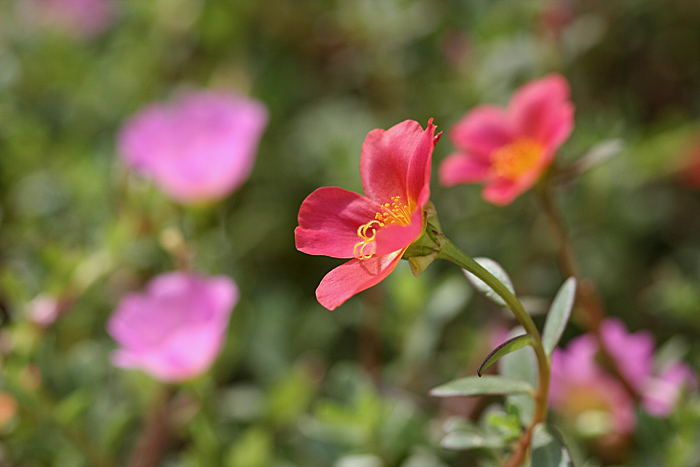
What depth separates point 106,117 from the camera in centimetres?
161

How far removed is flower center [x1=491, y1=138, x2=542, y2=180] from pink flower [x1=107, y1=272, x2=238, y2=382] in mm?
436

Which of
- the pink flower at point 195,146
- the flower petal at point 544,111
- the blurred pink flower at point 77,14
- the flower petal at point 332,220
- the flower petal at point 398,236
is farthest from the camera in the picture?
the blurred pink flower at point 77,14

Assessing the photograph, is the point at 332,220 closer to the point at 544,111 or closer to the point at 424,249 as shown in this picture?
the point at 424,249

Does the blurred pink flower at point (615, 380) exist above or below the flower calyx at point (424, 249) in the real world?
below

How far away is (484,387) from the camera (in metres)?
0.58

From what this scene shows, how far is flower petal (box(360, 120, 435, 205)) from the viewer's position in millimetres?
554

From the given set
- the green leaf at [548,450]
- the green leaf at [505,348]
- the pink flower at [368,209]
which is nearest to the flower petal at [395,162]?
the pink flower at [368,209]

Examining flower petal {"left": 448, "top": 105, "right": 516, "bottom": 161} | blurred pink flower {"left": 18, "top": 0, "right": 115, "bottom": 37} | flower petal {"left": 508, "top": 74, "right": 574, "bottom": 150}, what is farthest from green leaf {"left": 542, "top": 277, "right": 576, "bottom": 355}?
blurred pink flower {"left": 18, "top": 0, "right": 115, "bottom": 37}

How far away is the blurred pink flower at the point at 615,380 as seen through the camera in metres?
0.86

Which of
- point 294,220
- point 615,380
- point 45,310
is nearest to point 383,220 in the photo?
point 615,380

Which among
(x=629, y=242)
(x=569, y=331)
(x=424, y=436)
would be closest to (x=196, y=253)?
(x=424, y=436)

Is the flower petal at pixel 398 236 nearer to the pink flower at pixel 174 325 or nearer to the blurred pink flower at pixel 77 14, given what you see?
the pink flower at pixel 174 325

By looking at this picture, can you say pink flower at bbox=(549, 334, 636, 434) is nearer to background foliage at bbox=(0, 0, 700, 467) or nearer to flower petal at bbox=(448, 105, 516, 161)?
background foliage at bbox=(0, 0, 700, 467)

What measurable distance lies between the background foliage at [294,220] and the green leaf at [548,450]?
0.27 metres
